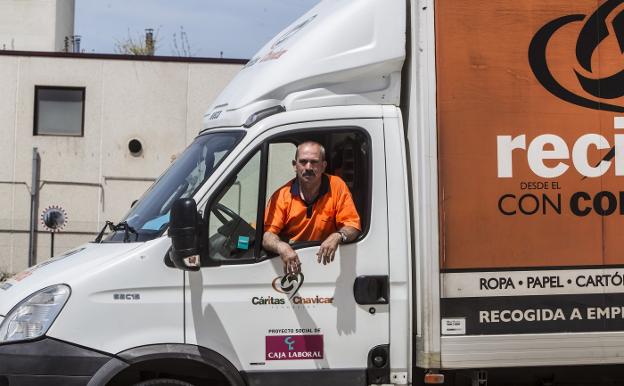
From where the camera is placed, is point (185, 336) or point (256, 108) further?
point (256, 108)

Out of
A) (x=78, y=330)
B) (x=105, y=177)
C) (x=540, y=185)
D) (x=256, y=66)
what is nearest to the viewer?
(x=78, y=330)

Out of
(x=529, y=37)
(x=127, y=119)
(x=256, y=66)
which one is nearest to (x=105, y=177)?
(x=127, y=119)

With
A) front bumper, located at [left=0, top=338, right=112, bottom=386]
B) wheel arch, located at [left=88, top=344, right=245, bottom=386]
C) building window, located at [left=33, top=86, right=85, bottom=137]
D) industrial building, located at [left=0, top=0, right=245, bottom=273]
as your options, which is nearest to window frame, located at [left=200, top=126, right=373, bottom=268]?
wheel arch, located at [left=88, top=344, right=245, bottom=386]

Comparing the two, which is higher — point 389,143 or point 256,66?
point 256,66

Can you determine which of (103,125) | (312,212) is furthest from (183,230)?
(103,125)

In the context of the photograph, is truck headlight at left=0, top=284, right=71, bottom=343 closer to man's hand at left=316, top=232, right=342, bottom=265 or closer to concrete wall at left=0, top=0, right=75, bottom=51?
man's hand at left=316, top=232, right=342, bottom=265

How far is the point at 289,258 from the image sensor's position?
503cm

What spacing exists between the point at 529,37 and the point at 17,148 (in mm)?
13992

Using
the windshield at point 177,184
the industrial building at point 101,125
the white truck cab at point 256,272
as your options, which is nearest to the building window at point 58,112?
the industrial building at point 101,125

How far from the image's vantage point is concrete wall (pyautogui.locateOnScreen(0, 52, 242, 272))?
1736 centimetres

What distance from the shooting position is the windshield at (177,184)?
17.3 feet

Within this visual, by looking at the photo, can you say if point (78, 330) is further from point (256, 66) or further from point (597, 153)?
point (597, 153)

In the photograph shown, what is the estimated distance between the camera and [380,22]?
5.43 m

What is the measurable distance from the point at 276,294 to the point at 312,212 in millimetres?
532
